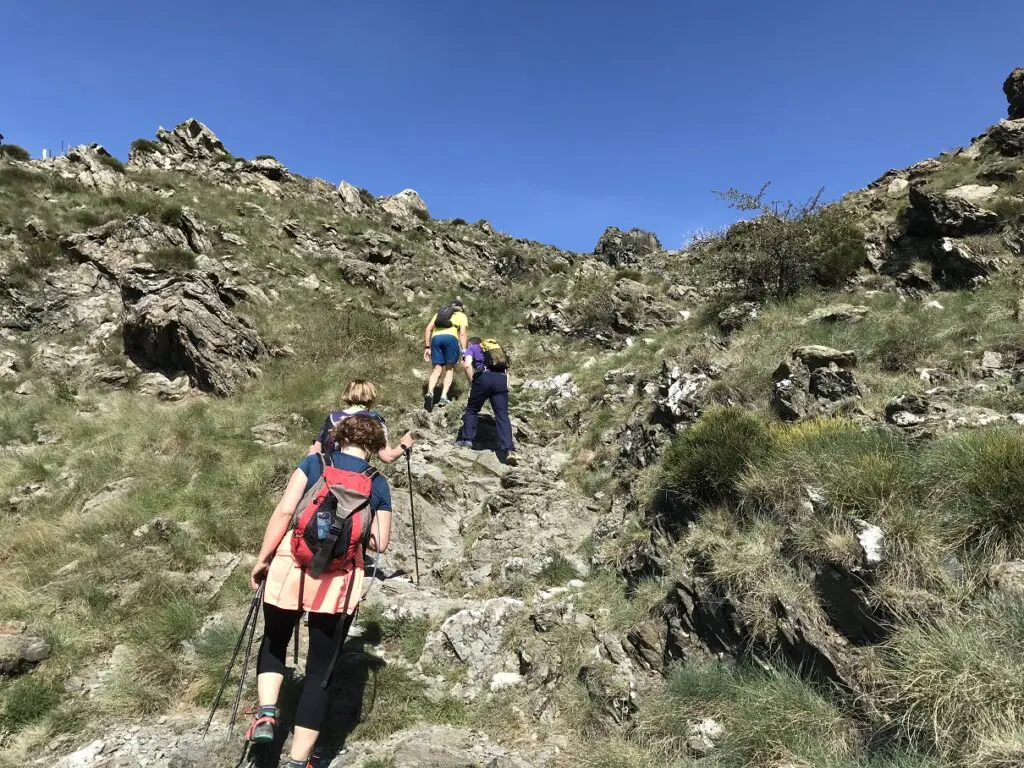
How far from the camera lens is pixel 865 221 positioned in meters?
12.7

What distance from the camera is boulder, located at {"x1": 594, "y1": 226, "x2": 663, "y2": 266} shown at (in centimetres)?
2940

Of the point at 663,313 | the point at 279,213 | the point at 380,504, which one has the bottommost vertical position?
the point at 380,504

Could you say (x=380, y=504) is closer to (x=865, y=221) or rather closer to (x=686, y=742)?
(x=686, y=742)

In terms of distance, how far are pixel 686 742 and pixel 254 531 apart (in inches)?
220

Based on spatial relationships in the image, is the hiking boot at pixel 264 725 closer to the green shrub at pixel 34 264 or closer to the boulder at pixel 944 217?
the boulder at pixel 944 217

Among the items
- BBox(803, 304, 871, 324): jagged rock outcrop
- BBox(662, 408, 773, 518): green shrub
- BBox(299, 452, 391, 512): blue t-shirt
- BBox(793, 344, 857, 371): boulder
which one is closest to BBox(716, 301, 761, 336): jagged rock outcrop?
BBox(803, 304, 871, 324): jagged rock outcrop

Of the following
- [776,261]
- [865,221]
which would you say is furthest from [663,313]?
[865,221]

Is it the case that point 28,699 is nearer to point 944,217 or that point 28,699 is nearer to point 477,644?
point 477,644

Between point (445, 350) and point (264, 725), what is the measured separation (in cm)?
754

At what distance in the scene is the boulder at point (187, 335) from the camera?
10977 mm

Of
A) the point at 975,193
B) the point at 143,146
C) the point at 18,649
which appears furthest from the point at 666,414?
the point at 143,146

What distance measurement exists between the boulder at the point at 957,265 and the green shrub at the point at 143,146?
3444 centimetres

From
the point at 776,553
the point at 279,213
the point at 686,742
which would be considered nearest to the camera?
the point at 686,742

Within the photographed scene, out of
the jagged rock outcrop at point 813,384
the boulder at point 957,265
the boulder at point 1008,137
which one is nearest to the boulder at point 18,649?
the jagged rock outcrop at point 813,384
